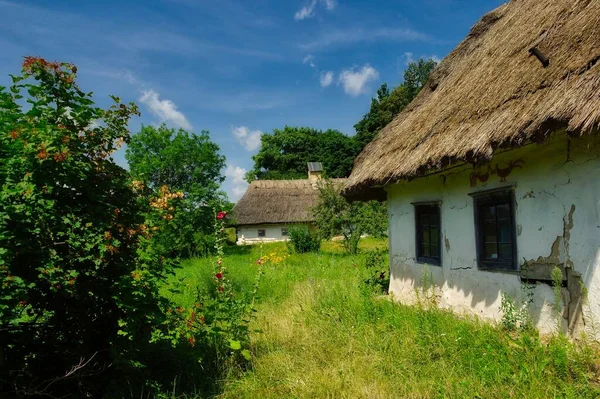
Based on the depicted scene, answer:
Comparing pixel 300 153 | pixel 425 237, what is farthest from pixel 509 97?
pixel 300 153

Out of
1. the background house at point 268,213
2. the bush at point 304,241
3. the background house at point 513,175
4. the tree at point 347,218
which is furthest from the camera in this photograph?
the background house at point 268,213

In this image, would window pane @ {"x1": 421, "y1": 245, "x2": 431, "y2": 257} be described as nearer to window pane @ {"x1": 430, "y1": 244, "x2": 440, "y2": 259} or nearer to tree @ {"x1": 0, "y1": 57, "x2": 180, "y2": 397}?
window pane @ {"x1": 430, "y1": 244, "x2": 440, "y2": 259}

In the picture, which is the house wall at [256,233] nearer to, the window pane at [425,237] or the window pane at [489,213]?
the window pane at [425,237]

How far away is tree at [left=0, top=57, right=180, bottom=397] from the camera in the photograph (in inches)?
98.3

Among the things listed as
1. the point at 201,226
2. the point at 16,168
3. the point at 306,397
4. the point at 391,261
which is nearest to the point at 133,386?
the point at 306,397

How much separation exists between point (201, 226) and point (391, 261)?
49.7 ft

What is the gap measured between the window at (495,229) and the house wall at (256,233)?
2287cm

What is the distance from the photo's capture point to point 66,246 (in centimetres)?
282

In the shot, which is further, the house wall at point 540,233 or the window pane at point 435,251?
the window pane at point 435,251

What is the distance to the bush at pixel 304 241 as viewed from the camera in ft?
58.9

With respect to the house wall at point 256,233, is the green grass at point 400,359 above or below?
below

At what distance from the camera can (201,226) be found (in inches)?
814

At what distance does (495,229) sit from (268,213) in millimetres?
23459

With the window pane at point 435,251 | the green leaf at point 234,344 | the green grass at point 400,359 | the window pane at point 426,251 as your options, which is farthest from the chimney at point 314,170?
the green leaf at point 234,344
